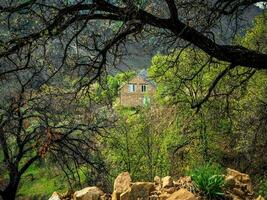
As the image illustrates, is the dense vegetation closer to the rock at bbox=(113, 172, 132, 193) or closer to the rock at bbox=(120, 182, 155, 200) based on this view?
the rock at bbox=(120, 182, 155, 200)

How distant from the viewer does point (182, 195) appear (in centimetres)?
965

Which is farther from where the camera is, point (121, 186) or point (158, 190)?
point (121, 186)

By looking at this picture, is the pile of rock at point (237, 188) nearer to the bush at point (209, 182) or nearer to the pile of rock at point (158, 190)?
the pile of rock at point (158, 190)

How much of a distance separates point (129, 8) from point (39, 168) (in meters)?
54.8

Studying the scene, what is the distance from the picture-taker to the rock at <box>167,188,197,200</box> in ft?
31.3

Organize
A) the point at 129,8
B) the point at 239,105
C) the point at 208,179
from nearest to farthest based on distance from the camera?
1. the point at 129,8
2. the point at 208,179
3. the point at 239,105

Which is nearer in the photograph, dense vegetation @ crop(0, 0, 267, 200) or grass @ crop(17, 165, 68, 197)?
dense vegetation @ crop(0, 0, 267, 200)

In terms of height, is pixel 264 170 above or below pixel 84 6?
below

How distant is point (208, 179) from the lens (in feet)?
32.9

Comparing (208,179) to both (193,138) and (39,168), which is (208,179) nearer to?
(193,138)

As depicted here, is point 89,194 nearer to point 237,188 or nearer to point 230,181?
point 230,181

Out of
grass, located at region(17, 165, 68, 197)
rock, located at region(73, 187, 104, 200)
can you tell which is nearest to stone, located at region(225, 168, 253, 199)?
rock, located at region(73, 187, 104, 200)

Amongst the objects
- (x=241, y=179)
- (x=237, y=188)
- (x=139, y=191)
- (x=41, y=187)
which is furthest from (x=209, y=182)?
(x=41, y=187)

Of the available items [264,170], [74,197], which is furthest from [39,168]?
[74,197]
